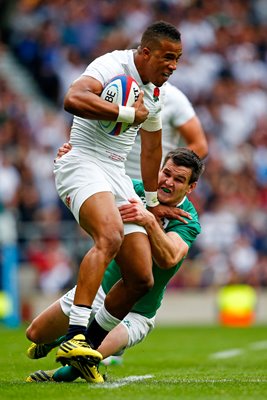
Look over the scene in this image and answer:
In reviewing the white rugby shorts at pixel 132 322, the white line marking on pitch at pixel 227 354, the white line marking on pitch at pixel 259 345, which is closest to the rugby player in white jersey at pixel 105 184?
the white rugby shorts at pixel 132 322

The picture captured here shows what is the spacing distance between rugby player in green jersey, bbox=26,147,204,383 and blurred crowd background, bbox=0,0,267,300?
790 centimetres

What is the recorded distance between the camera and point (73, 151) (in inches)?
270

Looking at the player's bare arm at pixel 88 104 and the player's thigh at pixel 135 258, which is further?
the player's thigh at pixel 135 258

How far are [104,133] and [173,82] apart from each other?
11.3m

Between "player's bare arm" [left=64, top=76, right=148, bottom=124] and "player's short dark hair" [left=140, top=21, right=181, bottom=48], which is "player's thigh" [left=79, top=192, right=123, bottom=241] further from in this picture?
"player's short dark hair" [left=140, top=21, right=181, bottom=48]

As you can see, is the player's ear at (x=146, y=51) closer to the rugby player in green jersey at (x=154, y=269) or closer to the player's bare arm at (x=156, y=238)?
the rugby player in green jersey at (x=154, y=269)

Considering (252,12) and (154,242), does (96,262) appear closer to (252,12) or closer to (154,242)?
(154,242)

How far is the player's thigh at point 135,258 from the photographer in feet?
21.9

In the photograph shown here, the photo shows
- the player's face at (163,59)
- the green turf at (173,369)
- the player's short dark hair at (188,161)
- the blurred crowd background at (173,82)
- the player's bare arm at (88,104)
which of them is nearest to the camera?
the green turf at (173,369)

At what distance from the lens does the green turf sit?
19.2ft

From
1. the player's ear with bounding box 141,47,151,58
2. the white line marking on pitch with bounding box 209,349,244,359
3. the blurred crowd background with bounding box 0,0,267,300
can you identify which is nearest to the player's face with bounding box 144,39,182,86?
the player's ear with bounding box 141,47,151,58

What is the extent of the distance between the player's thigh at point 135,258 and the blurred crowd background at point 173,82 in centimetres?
855

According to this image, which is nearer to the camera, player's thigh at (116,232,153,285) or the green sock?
the green sock

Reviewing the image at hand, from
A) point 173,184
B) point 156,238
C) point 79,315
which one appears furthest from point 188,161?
point 79,315
